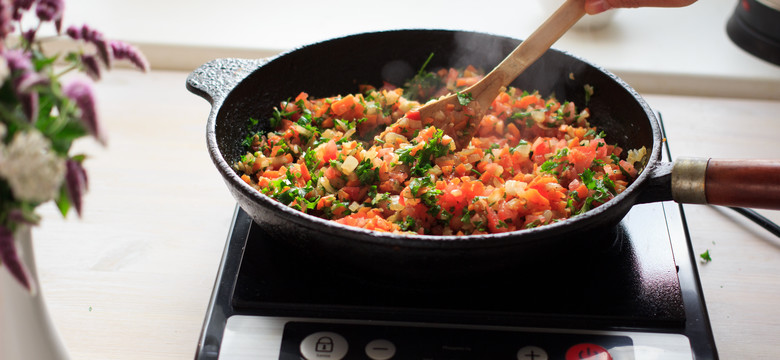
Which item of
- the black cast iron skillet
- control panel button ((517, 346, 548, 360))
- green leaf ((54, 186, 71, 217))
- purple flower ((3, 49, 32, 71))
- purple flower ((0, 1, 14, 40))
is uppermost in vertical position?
purple flower ((0, 1, 14, 40))

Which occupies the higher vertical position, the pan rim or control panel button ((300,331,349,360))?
the pan rim

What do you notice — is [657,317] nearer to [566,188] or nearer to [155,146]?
[566,188]

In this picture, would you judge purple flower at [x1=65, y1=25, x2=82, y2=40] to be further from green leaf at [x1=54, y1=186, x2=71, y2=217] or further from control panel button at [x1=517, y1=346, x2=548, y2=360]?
control panel button at [x1=517, y1=346, x2=548, y2=360]

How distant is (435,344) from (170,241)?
0.64m

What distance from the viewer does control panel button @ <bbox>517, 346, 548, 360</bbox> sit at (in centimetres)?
97

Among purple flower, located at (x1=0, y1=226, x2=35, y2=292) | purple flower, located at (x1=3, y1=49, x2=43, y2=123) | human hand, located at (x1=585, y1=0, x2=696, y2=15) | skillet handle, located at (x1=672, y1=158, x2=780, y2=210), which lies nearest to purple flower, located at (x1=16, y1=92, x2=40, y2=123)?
purple flower, located at (x1=3, y1=49, x2=43, y2=123)

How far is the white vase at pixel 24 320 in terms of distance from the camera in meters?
0.73

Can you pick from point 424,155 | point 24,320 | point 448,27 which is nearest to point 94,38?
point 24,320

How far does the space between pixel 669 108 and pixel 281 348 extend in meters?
1.38

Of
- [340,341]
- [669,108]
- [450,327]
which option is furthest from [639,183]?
[669,108]

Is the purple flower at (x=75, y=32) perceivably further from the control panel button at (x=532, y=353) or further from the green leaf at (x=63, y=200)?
the control panel button at (x=532, y=353)

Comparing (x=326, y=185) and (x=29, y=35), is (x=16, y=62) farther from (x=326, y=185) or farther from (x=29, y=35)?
(x=326, y=185)

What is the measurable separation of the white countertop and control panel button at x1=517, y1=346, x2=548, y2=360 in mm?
1192

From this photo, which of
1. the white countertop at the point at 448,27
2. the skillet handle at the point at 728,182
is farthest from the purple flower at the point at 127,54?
the white countertop at the point at 448,27
